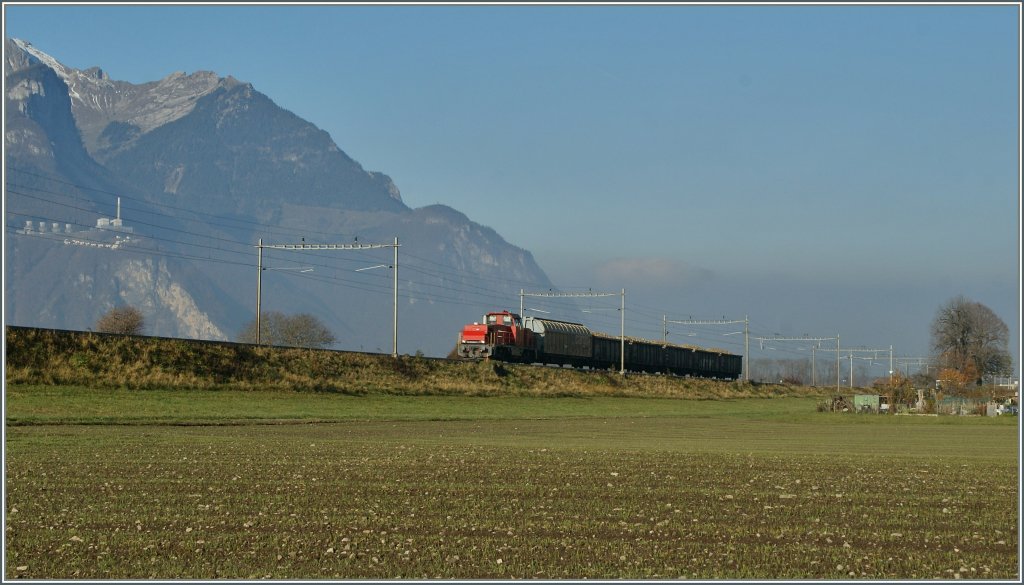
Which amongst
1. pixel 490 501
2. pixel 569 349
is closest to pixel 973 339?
pixel 569 349

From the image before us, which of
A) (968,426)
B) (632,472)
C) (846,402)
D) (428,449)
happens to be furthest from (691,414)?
(632,472)

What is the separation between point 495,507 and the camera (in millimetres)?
23469

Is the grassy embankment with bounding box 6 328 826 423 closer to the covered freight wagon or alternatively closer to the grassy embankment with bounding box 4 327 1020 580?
the grassy embankment with bounding box 4 327 1020 580

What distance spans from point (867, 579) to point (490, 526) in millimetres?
6513

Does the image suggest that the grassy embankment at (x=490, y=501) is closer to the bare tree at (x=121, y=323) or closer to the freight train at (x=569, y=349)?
the freight train at (x=569, y=349)

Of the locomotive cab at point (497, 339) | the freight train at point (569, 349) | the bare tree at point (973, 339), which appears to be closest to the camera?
the locomotive cab at point (497, 339)

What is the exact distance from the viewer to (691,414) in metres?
89.2

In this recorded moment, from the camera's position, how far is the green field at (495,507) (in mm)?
17938

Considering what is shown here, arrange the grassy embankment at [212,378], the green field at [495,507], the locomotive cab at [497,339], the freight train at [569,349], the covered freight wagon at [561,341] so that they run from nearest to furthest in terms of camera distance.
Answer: the green field at [495,507] → the grassy embankment at [212,378] → the locomotive cab at [497,339] → the freight train at [569,349] → the covered freight wagon at [561,341]

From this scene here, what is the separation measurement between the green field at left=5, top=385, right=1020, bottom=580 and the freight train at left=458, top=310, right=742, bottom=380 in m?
56.1

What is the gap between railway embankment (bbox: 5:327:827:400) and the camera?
6975cm

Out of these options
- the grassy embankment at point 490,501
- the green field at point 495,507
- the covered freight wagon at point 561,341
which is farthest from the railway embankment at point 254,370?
the green field at point 495,507

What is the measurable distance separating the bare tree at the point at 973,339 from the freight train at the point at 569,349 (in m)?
34.2

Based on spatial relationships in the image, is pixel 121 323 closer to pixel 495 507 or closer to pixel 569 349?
pixel 569 349
